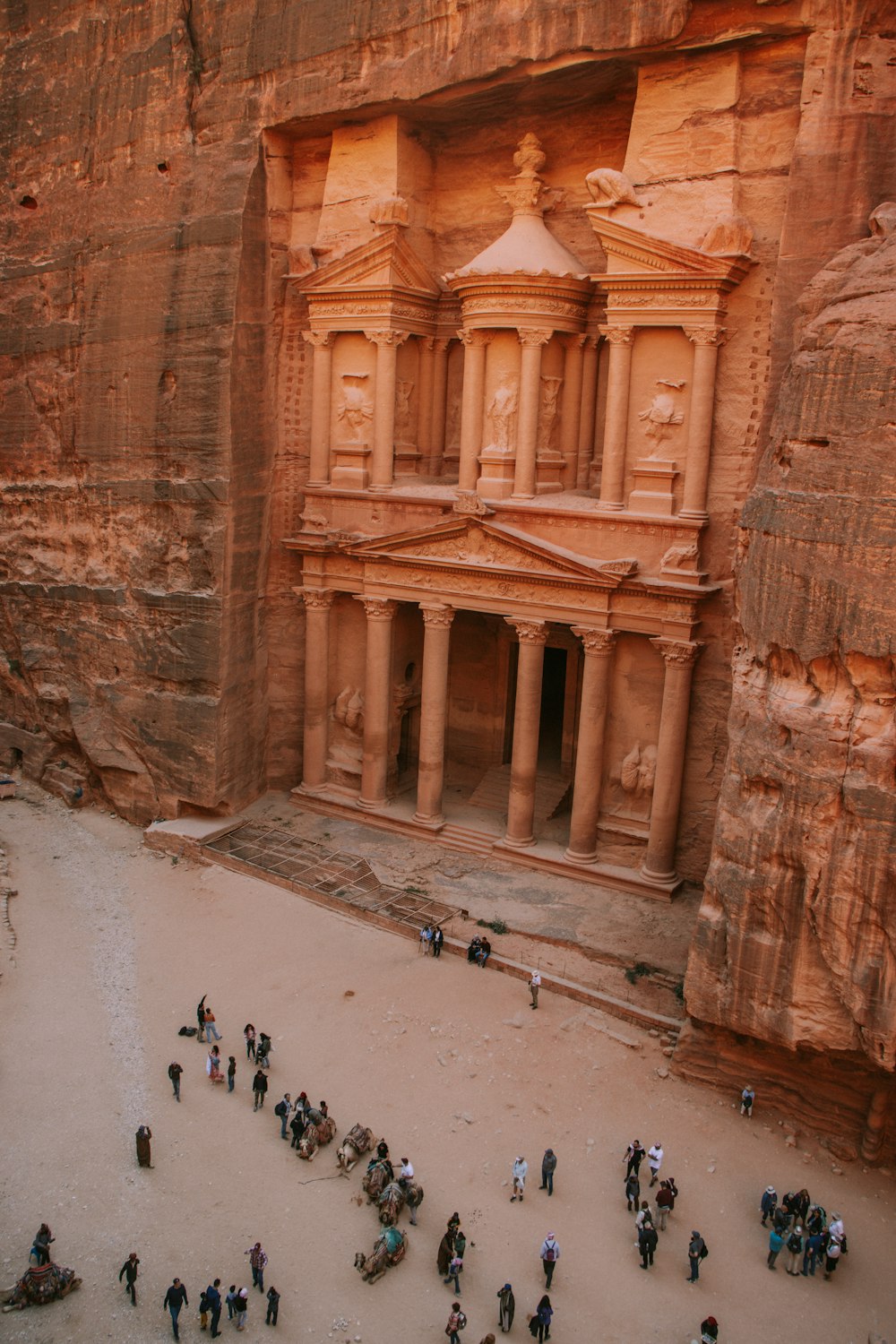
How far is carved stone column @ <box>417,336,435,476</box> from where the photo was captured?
72.3ft

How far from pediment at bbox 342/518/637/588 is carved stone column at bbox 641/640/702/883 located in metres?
1.62

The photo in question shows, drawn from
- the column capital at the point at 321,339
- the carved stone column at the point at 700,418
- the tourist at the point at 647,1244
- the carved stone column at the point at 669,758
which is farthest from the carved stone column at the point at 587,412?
the tourist at the point at 647,1244

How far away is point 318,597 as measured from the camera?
2220 cm

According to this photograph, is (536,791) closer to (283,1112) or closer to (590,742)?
(590,742)

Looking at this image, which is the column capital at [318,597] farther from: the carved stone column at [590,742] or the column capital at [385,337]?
the carved stone column at [590,742]

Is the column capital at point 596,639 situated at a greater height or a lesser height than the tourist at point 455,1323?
greater

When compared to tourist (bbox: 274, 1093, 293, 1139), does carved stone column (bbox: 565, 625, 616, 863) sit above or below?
above

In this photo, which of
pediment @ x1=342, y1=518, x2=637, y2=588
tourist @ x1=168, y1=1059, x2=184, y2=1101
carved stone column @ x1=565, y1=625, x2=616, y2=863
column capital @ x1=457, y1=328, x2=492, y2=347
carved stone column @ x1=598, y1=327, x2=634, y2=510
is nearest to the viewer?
tourist @ x1=168, y1=1059, x2=184, y2=1101

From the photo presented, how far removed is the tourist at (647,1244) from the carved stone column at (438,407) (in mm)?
14924

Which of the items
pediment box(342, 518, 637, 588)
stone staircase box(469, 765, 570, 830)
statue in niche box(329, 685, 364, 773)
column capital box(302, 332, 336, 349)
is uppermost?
column capital box(302, 332, 336, 349)

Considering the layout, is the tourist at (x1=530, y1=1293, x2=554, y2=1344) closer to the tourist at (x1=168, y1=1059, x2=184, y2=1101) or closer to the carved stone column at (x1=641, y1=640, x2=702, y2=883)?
the tourist at (x1=168, y1=1059, x2=184, y2=1101)

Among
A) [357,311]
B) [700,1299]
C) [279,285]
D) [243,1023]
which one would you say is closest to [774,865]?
[700,1299]

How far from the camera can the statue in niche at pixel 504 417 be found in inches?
790

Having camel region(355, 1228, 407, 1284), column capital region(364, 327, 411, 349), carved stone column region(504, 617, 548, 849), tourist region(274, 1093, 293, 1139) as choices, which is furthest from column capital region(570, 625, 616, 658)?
camel region(355, 1228, 407, 1284)
